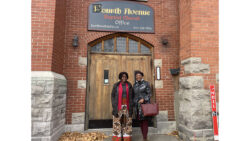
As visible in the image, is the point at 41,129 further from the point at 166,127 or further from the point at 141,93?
the point at 166,127

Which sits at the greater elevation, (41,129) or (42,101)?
(42,101)

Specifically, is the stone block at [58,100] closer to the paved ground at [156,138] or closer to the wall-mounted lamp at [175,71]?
the paved ground at [156,138]

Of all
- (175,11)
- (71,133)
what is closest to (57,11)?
(71,133)

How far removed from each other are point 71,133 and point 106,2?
4.10 m

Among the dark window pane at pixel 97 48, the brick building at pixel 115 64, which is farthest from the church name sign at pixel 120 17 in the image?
the dark window pane at pixel 97 48

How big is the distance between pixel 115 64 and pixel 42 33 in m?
2.17

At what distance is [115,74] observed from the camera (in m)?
4.70

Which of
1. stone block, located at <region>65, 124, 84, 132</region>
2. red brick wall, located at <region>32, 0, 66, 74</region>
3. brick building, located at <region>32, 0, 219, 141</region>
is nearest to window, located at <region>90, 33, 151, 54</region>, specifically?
brick building, located at <region>32, 0, 219, 141</region>

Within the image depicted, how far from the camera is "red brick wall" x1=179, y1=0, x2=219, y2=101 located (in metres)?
3.90

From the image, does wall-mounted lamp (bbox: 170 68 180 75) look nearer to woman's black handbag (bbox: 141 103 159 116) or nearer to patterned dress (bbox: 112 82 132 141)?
woman's black handbag (bbox: 141 103 159 116)

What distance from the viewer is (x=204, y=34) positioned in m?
3.98

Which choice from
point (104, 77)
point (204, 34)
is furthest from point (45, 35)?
point (204, 34)

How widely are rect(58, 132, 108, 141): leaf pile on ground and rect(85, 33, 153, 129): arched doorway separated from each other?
0.33m

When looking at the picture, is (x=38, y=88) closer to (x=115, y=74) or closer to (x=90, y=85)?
(x=90, y=85)
